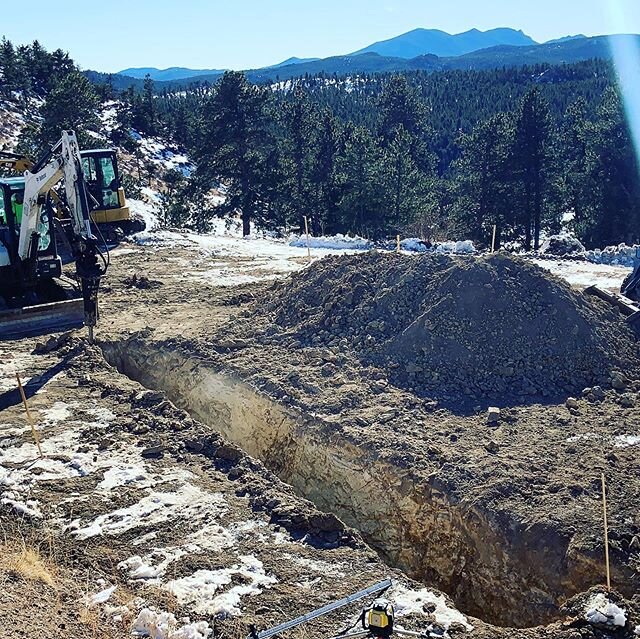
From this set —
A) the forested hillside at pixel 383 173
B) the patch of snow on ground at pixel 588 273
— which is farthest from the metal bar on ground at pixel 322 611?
the forested hillside at pixel 383 173

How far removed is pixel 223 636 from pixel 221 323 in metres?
7.62

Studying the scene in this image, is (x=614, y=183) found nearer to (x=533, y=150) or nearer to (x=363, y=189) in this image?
(x=533, y=150)

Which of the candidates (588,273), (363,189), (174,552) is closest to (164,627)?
(174,552)

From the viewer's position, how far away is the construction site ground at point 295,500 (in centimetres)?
573

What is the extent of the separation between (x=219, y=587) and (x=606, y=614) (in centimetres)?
318

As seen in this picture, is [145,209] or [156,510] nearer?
[156,510]

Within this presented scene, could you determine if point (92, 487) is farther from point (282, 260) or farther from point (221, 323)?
point (282, 260)

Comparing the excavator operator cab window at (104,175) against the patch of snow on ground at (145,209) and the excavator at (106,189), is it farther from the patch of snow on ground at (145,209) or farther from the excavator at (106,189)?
the patch of snow on ground at (145,209)

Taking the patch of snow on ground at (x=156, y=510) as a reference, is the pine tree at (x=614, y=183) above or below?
above

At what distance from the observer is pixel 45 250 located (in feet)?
45.1

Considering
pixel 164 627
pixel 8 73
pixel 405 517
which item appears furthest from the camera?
pixel 8 73

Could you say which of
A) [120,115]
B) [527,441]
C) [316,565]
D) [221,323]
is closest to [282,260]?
[221,323]

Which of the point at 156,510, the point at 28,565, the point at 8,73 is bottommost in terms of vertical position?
the point at 156,510

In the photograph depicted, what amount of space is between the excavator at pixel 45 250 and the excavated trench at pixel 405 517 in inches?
109
